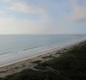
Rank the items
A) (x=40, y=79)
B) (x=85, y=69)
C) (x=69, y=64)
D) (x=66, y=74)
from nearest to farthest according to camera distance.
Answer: (x=40, y=79) → (x=66, y=74) → (x=85, y=69) → (x=69, y=64)

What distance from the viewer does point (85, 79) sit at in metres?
11.6

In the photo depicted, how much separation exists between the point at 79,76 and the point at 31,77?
303 centimetres

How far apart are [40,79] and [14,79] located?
5.29 ft

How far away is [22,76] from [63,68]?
4040mm

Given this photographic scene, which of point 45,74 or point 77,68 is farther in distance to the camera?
point 77,68

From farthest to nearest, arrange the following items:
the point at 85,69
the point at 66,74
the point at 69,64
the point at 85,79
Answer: the point at 69,64 < the point at 85,69 < the point at 66,74 < the point at 85,79

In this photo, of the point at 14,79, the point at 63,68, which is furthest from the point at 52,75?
the point at 63,68

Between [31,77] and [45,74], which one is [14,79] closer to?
[31,77]

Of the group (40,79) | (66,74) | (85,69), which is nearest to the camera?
(40,79)

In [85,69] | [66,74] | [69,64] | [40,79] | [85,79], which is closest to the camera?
[40,79]

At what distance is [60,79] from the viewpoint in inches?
436

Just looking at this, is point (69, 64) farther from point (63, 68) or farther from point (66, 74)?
point (66, 74)

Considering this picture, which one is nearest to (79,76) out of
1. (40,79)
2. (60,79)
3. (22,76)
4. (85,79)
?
(85,79)

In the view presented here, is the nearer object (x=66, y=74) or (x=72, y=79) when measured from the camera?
(x=72, y=79)
